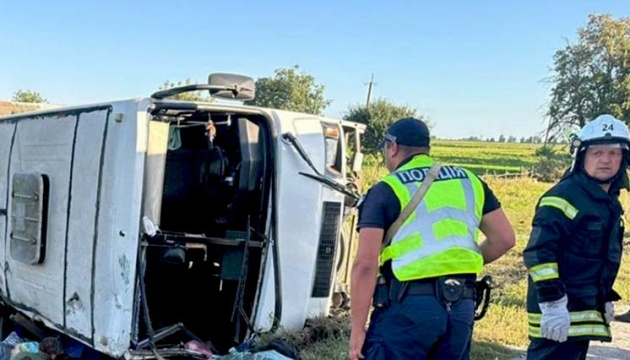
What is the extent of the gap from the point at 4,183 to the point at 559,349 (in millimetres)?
3857

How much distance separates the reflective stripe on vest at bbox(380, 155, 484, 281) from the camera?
8.96ft

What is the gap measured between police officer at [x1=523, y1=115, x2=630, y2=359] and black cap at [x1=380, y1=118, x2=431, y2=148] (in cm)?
70

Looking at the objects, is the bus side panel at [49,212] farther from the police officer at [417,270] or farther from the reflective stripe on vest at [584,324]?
the reflective stripe on vest at [584,324]

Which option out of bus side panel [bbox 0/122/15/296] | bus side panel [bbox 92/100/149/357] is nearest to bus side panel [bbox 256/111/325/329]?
bus side panel [bbox 92/100/149/357]

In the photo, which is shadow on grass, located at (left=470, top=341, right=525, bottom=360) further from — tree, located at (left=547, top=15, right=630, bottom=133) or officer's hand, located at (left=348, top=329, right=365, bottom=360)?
tree, located at (left=547, top=15, right=630, bottom=133)

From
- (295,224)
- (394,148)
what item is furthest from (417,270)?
(295,224)

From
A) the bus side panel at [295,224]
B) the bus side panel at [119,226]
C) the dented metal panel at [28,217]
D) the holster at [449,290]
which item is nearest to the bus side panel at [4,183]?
the dented metal panel at [28,217]

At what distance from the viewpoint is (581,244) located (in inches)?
124

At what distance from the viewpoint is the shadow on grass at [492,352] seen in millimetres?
4707

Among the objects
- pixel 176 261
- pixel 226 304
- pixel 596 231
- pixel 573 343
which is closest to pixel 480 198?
pixel 596 231

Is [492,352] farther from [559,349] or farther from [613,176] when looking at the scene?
[613,176]

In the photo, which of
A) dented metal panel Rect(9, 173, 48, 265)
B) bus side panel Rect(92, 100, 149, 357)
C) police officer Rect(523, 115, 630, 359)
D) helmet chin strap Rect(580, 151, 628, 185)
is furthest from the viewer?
dented metal panel Rect(9, 173, 48, 265)

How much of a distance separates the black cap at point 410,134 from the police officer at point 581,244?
2.30ft

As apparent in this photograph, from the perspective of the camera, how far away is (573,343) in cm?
316
